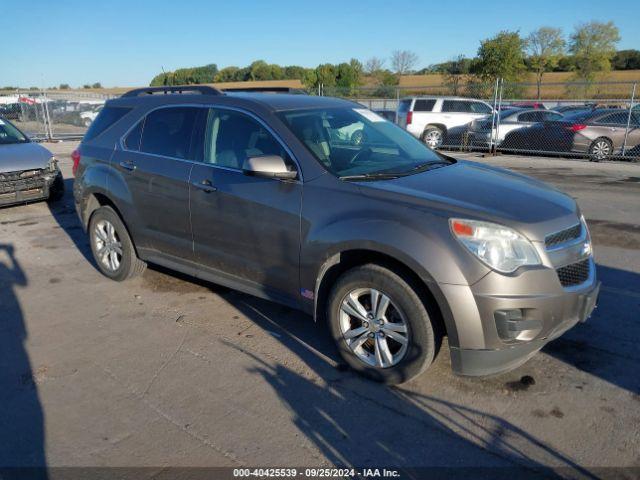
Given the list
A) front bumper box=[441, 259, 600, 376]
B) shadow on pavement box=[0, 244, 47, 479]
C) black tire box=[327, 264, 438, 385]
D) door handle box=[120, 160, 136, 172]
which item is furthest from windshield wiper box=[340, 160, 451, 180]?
shadow on pavement box=[0, 244, 47, 479]

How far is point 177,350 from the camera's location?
3959 mm

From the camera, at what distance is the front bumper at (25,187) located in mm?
8711

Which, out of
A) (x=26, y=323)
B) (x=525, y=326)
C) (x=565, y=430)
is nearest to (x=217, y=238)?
(x=26, y=323)

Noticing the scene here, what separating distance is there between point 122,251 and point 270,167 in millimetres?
2440

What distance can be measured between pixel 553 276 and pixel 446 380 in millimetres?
983

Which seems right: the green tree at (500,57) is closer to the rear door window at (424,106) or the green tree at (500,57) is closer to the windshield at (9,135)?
the rear door window at (424,106)

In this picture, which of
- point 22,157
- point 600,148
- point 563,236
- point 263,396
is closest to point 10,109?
point 22,157

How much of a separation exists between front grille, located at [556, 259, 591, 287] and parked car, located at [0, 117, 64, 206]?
8.76 metres

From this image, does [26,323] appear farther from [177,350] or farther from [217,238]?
[217,238]

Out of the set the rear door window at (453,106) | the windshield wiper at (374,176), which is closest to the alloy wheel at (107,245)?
the windshield wiper at (374,176)

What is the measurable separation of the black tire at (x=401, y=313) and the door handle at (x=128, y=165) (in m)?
2.48

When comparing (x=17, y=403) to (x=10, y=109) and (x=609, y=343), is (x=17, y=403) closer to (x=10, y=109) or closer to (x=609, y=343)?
(x=609, y=343)

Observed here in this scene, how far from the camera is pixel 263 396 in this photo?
3.34 m

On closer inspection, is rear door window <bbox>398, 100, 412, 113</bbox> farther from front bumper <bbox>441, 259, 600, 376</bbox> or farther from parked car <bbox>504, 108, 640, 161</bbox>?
front bumper <bbox>441, 259, 600, 376</bbox>
